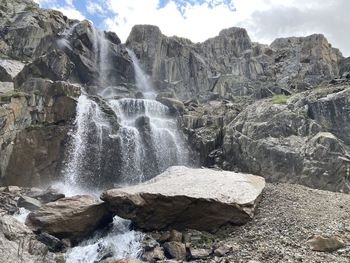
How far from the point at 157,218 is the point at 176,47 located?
7254 centimetres

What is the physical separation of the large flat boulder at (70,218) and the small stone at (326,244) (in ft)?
52.9

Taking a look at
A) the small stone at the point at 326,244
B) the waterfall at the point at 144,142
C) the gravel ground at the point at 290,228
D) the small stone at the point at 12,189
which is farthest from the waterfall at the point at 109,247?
the waterfall at the point at 144,142

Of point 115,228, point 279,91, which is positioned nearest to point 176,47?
point 279,91

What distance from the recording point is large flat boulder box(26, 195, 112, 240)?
97.3ft

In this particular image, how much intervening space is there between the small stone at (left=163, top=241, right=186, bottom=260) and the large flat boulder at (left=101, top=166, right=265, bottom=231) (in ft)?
9.00

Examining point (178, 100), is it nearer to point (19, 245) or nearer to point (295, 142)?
point (295, 142)

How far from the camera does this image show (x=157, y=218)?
3067 centimetres

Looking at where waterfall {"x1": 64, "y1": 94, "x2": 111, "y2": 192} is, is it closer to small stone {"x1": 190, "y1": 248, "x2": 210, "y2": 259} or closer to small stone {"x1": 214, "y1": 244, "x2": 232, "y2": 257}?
small stone {"x1": 190, "y1": 248, "x2": 210, "y2": 259}

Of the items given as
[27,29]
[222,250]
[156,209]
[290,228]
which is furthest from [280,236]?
[27,29]

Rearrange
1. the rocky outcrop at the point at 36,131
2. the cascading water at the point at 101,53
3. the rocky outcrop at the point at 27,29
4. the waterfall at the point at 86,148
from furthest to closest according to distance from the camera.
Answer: the cascading water at the point at 101,53 → the rocky outcrop at the point at 27,29 → the waterfall at the point at 86,148 → the rocky outcrop at the point at 36,131

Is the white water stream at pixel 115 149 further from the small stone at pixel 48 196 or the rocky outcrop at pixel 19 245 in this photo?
the rocky outcrop at pixel 19 245

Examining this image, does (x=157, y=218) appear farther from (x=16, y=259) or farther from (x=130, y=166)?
(x=130, y=166)

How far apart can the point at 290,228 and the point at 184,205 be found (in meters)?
7.74

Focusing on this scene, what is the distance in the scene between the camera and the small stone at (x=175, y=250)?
27062 millimetres
